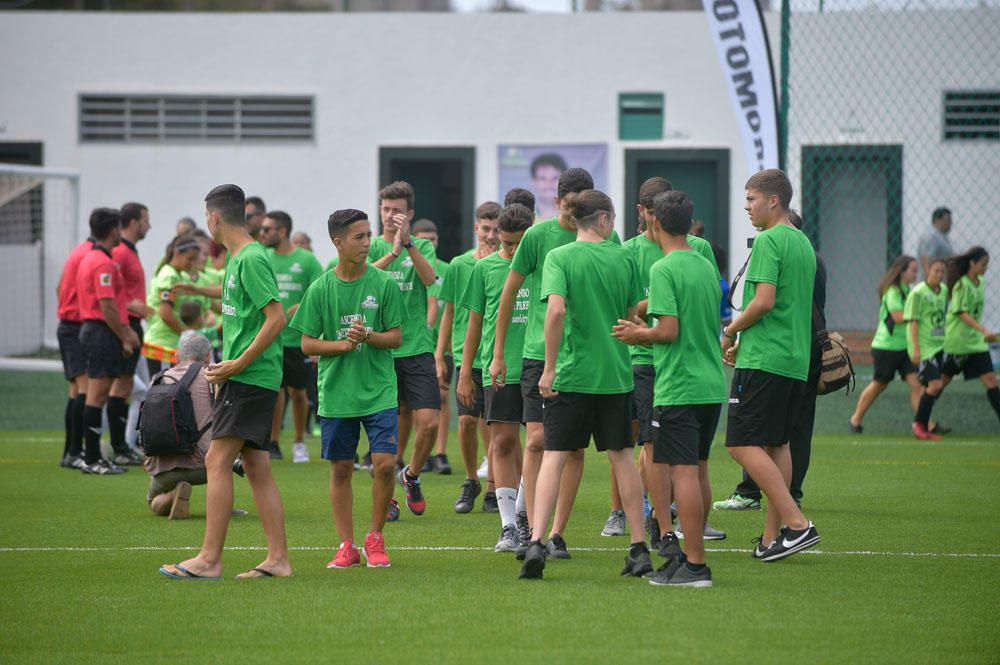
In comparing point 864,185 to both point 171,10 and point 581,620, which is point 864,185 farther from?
point 581,620

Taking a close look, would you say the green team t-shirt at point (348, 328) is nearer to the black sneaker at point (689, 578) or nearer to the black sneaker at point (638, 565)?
the black sneaker at point (638, 565)

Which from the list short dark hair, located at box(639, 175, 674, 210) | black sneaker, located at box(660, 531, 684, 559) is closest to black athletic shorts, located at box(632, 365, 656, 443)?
short dark hair, located at box(639, 175, 674, 210)

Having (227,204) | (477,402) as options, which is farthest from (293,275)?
(227,204)

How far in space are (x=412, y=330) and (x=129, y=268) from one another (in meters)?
3.67

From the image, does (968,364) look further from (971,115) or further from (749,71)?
(971,115)

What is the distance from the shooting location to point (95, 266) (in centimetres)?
1204

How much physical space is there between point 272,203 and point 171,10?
11.3 ft

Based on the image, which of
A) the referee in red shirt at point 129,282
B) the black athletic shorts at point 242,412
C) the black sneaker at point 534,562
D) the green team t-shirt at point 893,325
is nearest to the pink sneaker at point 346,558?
the black athletic shorts at point 242,412

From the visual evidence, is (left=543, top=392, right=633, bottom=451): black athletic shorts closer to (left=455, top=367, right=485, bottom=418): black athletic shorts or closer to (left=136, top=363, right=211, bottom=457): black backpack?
(left=455, top=367, right=485, bottom=418): black athletic shorts

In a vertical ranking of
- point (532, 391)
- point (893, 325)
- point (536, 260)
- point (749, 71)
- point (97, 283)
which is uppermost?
point (749, 71)

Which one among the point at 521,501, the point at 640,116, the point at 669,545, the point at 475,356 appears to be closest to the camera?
the point at 669,545

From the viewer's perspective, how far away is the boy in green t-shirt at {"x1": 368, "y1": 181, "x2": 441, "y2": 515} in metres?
9.50

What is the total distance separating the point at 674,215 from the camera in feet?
23.7

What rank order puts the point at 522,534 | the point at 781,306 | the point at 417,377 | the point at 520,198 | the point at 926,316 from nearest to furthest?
the point at 781,306 → the point at 522,534 → the point at 520,198 → the point at 417,377 → the point at 926,316
